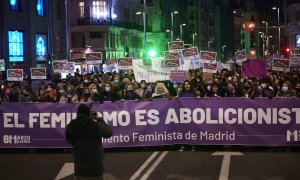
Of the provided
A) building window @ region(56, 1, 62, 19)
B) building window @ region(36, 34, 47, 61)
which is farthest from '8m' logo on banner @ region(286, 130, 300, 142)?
building window @ region(56, 1, 62, 19)

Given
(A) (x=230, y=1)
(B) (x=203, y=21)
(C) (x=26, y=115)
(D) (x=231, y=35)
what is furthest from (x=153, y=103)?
(A) (x=230, y=1)

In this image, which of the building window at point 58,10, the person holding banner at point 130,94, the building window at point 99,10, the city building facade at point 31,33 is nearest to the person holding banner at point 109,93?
the person holding banner at point 130,94

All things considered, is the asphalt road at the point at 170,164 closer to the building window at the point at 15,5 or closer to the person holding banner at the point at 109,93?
the person holding banner at the point at 109,93

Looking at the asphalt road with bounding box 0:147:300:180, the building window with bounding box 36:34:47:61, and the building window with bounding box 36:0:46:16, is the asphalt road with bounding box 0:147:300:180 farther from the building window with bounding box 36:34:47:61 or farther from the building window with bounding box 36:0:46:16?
the building window with bounding box 36:0:46:16

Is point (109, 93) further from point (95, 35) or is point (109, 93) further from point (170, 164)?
point (95, 35)

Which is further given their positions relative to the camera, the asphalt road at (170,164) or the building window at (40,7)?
the building window at (40,7)

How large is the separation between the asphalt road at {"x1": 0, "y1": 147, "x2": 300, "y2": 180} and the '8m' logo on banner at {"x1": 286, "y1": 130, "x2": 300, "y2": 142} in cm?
33

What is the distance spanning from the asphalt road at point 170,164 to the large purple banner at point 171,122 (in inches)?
11.9

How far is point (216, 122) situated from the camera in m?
14.7

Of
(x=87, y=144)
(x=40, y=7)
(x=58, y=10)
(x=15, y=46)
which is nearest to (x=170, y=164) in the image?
(x=87, y=144)

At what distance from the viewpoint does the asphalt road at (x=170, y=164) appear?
11.8 metres

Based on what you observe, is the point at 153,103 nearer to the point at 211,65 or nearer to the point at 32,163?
the point at 32,163

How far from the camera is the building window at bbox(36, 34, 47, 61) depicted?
163 ft

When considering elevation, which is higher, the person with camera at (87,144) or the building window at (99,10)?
the building window at (99,10)
